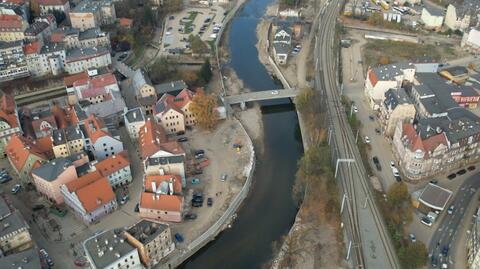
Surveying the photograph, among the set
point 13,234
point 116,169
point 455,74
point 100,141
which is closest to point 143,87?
point 100,141

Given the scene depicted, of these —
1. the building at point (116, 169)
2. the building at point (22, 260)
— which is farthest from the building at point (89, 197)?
the building at point (22, 260)

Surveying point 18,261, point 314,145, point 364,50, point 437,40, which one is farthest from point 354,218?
point 437,40

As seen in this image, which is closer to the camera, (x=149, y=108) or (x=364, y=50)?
(x=149, y=108)

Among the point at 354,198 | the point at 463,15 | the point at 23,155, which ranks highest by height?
the point at 463,15

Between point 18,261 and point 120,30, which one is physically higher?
point 120,30

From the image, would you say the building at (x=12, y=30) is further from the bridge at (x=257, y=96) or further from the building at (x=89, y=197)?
the building at (x=89, y=197)

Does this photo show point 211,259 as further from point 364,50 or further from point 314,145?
point 364,50

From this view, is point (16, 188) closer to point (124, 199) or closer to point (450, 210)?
point (124, 199)
